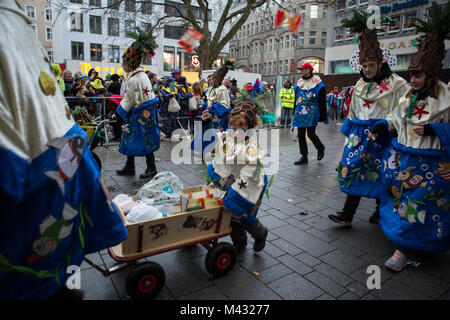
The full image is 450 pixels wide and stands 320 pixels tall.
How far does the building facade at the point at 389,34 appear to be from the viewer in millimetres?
26453

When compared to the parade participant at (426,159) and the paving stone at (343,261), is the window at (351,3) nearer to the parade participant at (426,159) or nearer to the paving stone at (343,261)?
the parade participant at (426,159)

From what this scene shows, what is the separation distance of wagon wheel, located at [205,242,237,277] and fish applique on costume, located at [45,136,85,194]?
156 centimetres

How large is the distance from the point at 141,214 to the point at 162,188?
22.7 inches

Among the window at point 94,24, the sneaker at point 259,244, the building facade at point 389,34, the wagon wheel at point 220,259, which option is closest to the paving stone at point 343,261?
the sneaker at point 259,244

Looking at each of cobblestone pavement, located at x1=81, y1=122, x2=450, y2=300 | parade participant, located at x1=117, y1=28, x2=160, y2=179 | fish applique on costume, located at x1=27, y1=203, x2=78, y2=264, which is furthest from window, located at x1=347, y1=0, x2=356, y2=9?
fish applique on costume, located at x1=27, y1=203, x2=78, y2=264

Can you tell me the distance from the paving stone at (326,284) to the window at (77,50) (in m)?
41.4

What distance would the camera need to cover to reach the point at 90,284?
2.66 metres

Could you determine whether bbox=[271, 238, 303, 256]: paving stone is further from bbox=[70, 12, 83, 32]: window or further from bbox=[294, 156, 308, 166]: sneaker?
bbox=[70, 12, 83, 32]: window

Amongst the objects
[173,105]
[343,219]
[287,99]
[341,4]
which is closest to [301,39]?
[341,4]

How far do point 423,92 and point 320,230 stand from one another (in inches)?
71.4

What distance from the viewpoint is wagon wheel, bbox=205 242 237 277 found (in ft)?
8.91

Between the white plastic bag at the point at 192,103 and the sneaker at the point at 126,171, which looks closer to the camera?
the sneaker at the point at 126,171

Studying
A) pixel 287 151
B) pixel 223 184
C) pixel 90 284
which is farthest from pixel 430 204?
pixel 287 151
